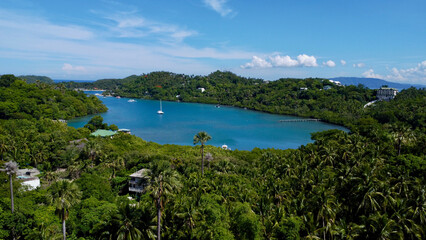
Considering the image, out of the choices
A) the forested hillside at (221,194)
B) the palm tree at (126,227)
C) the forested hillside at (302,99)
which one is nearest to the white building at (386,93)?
the forested hillside at (302,99)

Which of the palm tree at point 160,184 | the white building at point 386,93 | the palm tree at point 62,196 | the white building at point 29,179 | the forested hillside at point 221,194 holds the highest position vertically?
the white building at point 386,93

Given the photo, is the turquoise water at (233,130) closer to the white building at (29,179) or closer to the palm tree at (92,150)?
the palm tree at (92,150)

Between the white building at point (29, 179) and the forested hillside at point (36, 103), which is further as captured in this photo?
the forested hillside at point (36, 103)

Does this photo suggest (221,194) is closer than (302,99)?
Yes

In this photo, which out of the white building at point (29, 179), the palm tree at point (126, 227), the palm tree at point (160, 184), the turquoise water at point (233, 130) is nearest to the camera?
the palm tree at point (160, 184)

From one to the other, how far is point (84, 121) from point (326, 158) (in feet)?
279

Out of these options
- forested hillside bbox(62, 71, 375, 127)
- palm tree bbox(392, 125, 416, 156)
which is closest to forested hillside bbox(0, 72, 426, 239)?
palm tree bbox(392, 125, 416, 156)

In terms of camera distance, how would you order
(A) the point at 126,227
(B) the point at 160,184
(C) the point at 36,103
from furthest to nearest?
(C) the point at 36,103
(A) the point at 126,227
(B) the point at 160,184

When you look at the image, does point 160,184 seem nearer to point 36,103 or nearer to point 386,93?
point 36,103

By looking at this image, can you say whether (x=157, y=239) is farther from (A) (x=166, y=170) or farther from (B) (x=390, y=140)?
(B) (x=390, y=140)

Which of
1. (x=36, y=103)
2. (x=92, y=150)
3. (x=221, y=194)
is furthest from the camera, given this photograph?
(x=36, y=103)

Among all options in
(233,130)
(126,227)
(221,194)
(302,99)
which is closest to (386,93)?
(302,99)

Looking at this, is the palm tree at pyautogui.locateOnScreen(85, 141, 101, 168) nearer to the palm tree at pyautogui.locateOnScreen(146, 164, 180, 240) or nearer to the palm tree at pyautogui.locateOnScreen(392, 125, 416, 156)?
the palm tree at pyautogui.locateOnScreen(146, 164, 180, 240)

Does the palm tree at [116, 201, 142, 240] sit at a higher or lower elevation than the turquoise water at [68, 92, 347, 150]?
higher
